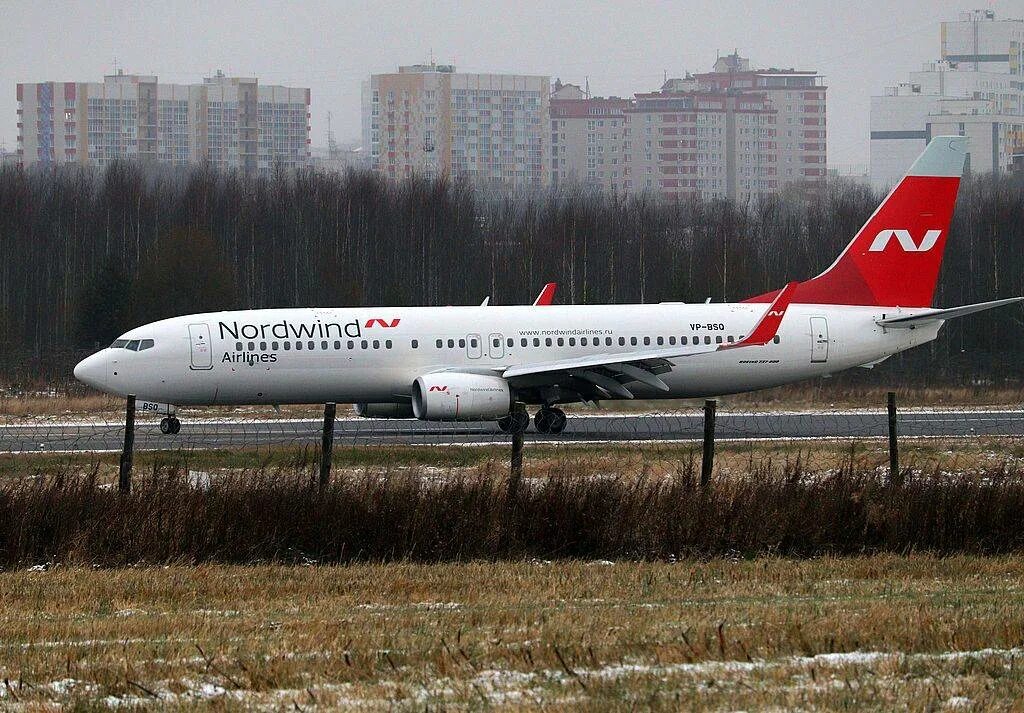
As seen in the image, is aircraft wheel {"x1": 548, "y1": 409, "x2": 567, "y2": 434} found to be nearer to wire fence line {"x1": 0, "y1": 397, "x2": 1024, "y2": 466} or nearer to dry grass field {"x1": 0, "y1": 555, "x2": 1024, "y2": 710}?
wire fence line {"x1": 0, "y1": 397, "x2": 1024, "y2": 466}

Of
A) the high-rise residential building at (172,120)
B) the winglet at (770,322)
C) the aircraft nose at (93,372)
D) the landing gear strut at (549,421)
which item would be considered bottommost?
the landing gear strut at (549,421)

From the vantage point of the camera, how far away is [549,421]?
32.0m

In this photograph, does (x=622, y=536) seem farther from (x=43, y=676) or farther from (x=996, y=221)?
(x=996, y=221)

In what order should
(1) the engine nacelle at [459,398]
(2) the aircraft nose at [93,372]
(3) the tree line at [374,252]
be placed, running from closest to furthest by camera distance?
(1) the engine nacelle at [459,398]
(2) the aircraft nose at [93,372]
(3) the tree line at [374,252]

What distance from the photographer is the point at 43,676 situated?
928cm

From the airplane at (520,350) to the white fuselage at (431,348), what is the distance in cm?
3

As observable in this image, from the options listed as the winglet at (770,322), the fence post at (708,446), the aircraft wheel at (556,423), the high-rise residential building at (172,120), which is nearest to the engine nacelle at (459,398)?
the aircraft wheel at (556,423)

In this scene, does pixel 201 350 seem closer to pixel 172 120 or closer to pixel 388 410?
pixel 388 410

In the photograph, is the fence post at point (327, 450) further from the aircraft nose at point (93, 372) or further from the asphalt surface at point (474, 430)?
the aircraft nose at point (93, 372)

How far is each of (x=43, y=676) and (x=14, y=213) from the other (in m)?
69.9

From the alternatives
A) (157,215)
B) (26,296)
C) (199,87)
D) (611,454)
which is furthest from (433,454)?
(199,87)

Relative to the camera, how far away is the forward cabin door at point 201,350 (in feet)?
103

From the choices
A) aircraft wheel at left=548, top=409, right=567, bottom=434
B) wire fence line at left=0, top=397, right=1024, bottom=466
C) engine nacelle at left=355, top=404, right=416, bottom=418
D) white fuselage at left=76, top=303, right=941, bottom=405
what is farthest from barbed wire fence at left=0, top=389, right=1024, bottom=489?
white fuselage at left=76, top=303, right=941, bottom=405

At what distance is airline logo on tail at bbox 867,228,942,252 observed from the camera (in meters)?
34.0
